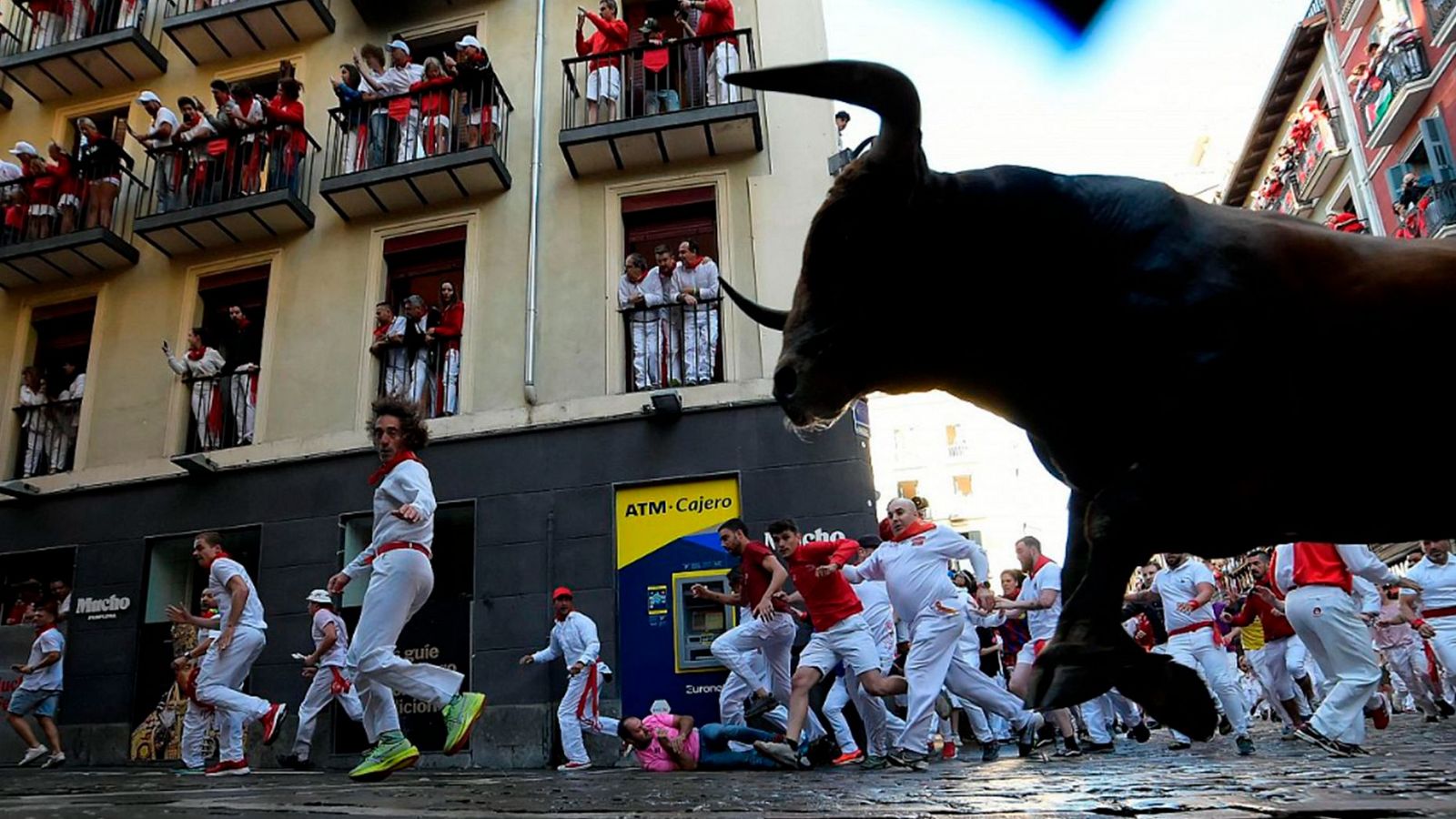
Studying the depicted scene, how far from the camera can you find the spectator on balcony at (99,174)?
16.8 meters

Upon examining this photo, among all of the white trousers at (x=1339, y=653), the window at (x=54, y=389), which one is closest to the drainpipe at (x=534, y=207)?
the window at (x=54, y=389)

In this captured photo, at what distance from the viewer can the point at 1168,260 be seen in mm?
2588

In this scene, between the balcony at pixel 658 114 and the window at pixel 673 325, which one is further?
the balcony at pixel 658 114

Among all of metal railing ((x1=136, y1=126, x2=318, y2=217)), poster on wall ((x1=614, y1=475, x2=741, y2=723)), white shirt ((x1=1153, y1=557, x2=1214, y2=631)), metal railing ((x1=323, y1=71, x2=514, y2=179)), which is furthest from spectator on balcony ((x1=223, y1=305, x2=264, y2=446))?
white shirt ((x1=1153, y1=557, x2=1214, y2=631))

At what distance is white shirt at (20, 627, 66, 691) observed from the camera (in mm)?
13328

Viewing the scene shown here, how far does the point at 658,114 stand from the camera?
47.1ft

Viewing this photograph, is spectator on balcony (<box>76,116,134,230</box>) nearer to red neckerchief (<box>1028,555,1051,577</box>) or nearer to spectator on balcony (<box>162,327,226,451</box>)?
spectator on balcony (<box>162,327,226,451</box>)

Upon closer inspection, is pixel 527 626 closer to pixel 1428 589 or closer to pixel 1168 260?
pixel 1428 589

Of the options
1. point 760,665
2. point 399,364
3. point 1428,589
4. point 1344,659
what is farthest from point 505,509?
point 1428,589

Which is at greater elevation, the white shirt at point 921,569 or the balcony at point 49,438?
the balcony at point 49,438

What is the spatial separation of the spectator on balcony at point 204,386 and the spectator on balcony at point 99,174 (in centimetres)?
286

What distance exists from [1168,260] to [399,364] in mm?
13681

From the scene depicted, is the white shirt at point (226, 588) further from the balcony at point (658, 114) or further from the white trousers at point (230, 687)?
the balcony at point (658, 114)

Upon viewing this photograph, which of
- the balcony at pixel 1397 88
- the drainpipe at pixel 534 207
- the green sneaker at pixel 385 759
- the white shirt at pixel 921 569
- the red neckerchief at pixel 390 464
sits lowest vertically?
the green sneaker at pixel 385 759
